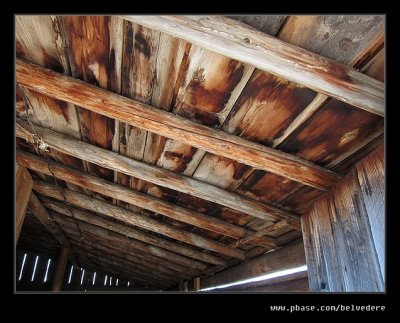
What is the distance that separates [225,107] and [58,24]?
3.26 feet

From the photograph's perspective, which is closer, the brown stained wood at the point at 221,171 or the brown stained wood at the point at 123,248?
the brown stained wood at the point at 221,171

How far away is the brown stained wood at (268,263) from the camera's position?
323 centimetres

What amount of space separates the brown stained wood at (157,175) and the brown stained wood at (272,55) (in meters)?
1.49

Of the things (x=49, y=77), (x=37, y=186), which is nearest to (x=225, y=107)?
(x=49, y=77)

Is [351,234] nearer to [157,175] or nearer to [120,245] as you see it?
[157,175]

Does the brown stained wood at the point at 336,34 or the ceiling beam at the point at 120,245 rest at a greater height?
the ceiling beam at the point at 120,245

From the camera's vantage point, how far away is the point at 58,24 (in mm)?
1488

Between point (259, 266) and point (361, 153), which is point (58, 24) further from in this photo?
point (259, 266)

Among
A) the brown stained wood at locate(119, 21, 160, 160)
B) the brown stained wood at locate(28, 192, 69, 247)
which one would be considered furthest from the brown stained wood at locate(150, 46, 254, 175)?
the brown stained wood at locate(28, 192, 69, 247)

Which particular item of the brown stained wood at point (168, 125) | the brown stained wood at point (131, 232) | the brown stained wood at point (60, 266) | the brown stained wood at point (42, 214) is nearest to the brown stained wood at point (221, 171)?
the brown stained wood at point (168, 125)

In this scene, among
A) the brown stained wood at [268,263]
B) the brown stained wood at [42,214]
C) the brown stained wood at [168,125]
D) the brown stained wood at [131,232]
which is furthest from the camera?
the brown stained wood at [131,232]

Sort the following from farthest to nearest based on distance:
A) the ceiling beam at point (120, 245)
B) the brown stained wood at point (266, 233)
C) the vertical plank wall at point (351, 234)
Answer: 1. the ceiling beam at point (120, 245)
2. the brown stained wood at point (266, 233)
3. the vertical plank wall at point (351, 234)

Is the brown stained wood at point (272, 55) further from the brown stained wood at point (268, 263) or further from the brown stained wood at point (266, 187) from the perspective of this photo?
the brown stained wood at point (268, 263)
